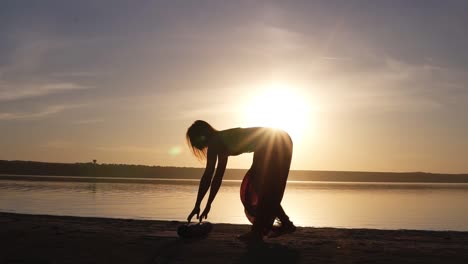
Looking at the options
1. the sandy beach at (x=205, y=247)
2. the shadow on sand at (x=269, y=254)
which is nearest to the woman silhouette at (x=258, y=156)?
the sandy beach at (x=205, y=247)

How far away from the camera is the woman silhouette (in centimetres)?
925

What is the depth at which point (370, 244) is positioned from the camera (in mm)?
9594

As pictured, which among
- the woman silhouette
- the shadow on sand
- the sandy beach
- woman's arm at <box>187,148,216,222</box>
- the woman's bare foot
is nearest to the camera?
the shadow on sand

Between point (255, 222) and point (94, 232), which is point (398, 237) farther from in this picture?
point (94, 232)

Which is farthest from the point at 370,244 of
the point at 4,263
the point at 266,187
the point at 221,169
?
the point at 4,263

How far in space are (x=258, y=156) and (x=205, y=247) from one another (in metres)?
1.91

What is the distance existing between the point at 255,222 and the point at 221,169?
1.06 m

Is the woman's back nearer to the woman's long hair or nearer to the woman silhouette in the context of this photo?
the woman silhouette

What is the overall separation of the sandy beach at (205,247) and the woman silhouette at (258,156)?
0.43 m

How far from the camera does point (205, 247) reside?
8.49 meters

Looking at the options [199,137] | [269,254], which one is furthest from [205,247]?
[199,137]

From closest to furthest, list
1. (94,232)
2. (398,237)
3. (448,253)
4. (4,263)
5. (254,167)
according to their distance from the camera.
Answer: (4,263) → (448,253) → (254,167) → (94,232) → (398,237)

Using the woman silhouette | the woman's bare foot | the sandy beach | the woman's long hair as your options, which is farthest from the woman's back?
the sandy beach

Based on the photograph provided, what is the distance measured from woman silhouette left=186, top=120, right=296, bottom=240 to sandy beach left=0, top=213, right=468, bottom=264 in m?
0.43
